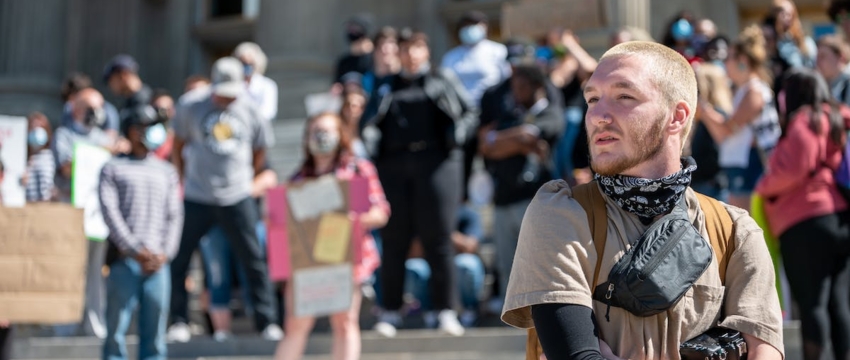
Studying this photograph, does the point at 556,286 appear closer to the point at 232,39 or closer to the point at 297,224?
the point at 297,224

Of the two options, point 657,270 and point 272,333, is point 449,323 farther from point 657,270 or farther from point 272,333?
point 657,270

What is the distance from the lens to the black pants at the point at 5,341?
6797 mm

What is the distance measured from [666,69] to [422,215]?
5.79m

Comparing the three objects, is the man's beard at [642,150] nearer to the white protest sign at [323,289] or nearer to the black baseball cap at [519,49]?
the white protest sign at [323,289]

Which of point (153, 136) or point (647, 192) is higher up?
point (647, 192)

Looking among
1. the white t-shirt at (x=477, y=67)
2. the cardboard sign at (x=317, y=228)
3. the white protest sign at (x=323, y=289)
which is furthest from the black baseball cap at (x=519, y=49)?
the white protest sign at (x=323, y=289)

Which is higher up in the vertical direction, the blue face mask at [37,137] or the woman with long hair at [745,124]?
the woman with long hair at [745,124]

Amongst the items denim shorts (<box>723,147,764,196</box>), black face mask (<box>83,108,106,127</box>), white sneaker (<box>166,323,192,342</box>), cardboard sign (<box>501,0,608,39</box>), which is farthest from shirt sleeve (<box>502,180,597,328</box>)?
black face mask (<box>83,108,106,127</box>)

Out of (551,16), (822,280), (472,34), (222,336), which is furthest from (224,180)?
(822,280)

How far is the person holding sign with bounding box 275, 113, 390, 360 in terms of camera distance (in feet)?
23.4

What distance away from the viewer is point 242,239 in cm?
829

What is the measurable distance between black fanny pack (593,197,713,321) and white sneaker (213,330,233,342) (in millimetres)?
6023

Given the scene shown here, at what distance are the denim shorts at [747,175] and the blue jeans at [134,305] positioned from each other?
3.66 metres

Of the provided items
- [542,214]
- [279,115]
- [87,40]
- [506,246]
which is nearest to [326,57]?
[279,115]
